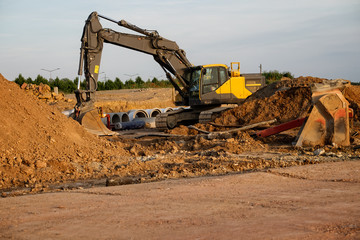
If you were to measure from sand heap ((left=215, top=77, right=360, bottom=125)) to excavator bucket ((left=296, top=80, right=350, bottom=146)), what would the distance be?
2.54 m

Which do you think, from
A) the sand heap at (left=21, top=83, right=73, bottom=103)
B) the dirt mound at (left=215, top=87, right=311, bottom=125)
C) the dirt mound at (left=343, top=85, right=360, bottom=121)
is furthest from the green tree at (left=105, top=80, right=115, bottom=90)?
Result: the dirt mound at (left=343, top=85, right=360, bottom=121)

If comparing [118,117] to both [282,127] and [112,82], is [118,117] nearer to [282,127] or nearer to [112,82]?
[282,127]

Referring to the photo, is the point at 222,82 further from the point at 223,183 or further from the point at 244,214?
the point at 244,214

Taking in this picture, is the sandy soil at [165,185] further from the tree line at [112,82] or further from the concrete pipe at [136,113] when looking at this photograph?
the tree line at [112,82]

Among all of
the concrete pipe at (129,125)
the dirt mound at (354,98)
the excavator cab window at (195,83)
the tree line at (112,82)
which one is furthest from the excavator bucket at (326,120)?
the tree line at (112,82)

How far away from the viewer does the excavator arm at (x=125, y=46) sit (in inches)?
607

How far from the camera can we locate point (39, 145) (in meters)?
7.84

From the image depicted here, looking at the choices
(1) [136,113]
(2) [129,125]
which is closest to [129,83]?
(1) [136,113]

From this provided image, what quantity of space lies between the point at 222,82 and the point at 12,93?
972 cm

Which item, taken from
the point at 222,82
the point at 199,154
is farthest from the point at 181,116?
the point at 199,154

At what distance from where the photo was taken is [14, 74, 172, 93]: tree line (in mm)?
44450

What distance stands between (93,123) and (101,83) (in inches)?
1375

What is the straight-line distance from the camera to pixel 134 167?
25.8 ft

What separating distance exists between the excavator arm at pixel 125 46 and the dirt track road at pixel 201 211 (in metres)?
10.2
